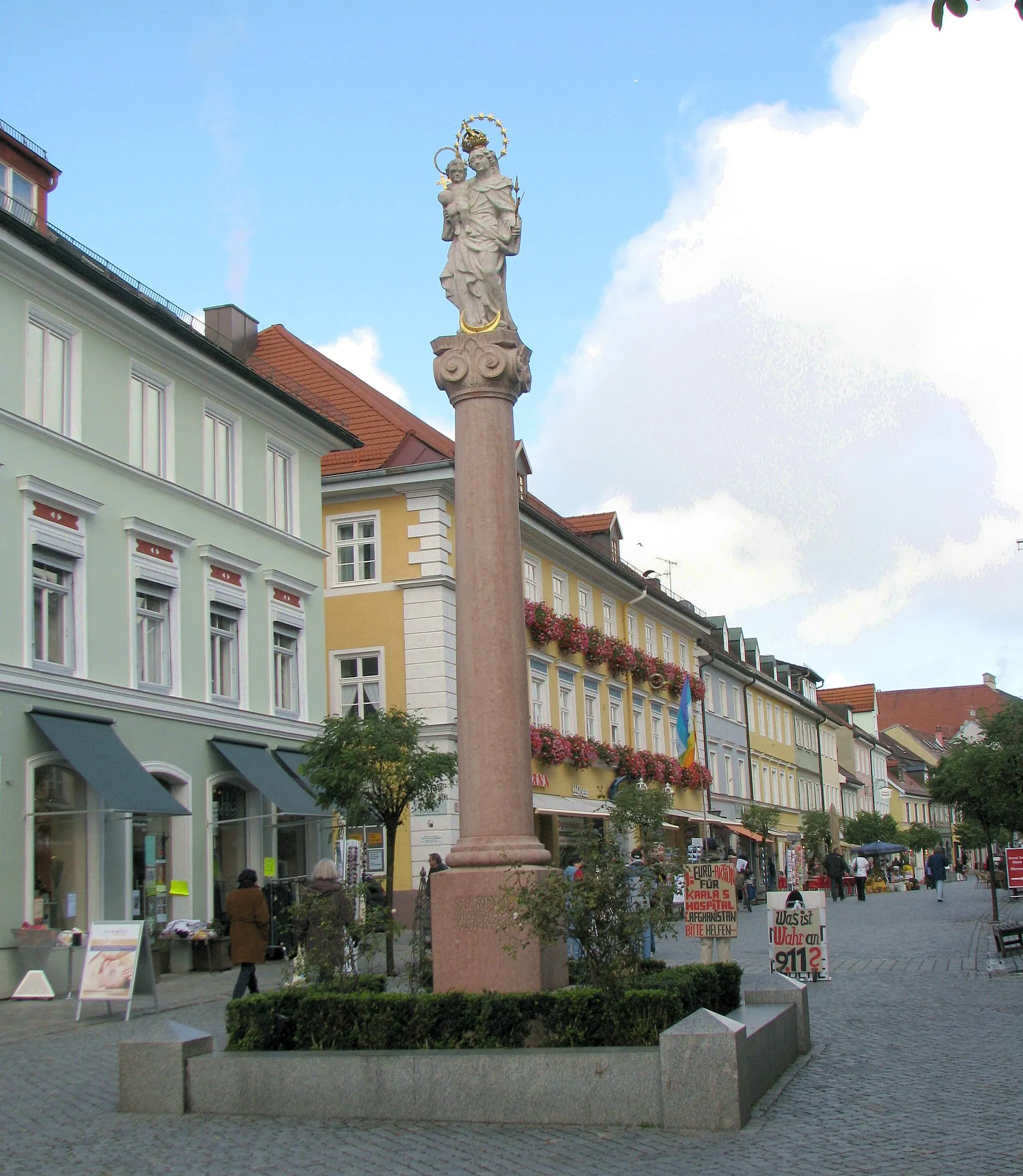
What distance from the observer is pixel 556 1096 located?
9344 mm

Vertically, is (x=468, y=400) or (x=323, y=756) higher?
(x=468, y=400)

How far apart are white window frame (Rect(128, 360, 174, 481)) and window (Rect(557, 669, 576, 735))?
19143 mm

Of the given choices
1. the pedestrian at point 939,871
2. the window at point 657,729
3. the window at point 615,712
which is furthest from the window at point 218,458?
the pedestrian at point 939,871

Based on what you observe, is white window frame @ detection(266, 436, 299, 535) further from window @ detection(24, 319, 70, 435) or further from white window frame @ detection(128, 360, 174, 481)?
window @ detection(24, 319, 70, 435)

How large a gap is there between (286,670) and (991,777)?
49.7 ft

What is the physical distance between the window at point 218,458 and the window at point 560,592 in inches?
663

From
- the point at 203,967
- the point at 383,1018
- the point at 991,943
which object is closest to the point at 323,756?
the point at 203,967

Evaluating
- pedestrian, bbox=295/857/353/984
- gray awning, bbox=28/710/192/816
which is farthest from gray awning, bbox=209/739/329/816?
pedestrian, bbox=295/857/353/984

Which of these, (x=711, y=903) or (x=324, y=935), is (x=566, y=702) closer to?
(x=711, y=903)

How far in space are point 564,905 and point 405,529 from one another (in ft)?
87.6

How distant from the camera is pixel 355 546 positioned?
37.4 meters

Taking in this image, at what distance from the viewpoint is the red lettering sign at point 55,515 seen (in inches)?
864

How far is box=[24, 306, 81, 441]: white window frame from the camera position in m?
22.4

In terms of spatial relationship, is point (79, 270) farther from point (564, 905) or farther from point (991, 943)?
point (991, 943)
